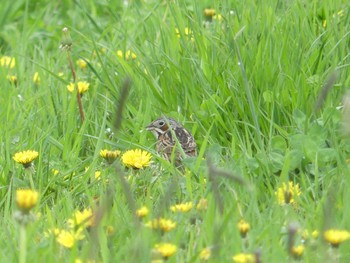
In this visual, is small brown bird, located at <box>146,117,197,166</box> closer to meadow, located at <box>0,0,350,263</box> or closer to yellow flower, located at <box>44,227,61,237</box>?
meadow, located at <box>0,0,350,263</box>

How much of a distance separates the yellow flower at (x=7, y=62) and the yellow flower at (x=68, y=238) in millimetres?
2964

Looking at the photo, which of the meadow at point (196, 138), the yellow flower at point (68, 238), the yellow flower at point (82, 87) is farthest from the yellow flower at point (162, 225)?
the yellow flower at point (82, 87)

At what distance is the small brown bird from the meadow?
69mm

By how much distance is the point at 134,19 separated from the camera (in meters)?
6.97

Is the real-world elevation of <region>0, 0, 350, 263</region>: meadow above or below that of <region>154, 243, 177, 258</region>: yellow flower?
below

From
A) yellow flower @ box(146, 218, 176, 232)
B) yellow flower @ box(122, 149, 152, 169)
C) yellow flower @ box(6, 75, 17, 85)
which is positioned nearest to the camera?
yellow flower @ box(146, 218, 176, 232)

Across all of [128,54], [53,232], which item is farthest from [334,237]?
[128,54]

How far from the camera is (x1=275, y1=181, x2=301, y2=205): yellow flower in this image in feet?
12.2

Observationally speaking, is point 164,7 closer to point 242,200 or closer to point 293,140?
point 293,140

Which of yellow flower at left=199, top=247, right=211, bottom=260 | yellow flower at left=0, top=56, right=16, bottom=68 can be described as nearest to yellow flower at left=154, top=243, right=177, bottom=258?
yellow flower at left=199, top=247, right=211, bottom=260

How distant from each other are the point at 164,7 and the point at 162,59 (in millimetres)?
1324

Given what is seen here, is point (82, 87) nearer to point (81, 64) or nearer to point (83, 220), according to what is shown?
point (81, 64)

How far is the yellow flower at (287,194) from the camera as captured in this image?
3705mm

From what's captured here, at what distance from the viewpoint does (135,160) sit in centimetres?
457
